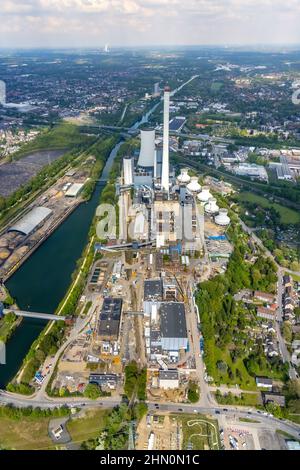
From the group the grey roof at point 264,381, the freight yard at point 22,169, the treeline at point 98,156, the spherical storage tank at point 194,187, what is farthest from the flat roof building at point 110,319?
the freight yard at point 22,169

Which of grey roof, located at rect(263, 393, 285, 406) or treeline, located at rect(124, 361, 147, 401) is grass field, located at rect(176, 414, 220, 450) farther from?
grey roof, located at rect(263, 393, 285, 406)

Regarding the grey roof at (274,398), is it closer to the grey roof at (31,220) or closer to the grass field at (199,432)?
the grass field at (199,432)

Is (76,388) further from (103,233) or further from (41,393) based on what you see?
(103,233)

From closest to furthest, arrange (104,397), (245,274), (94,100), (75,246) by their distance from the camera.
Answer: (104,397)
(245,274)
(75,246)
(94,100)

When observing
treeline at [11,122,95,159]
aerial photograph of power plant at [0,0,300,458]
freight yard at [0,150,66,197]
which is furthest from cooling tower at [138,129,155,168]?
treeline at [11,122,95,159]

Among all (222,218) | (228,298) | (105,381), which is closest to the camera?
(105,381)

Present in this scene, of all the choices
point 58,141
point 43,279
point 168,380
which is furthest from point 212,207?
point 58,141

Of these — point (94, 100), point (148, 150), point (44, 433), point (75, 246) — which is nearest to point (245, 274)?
point (75, 246)

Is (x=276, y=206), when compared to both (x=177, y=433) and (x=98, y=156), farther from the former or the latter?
(x=177, y=433)
